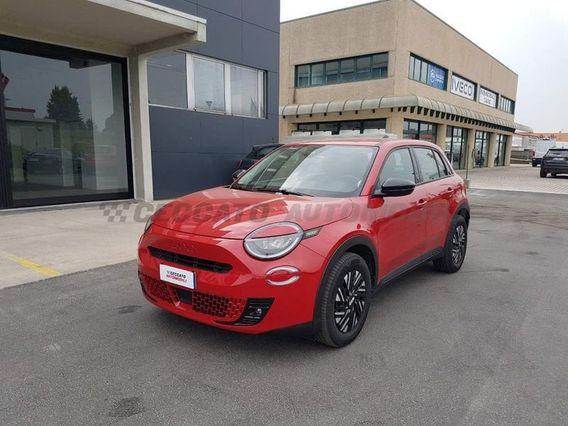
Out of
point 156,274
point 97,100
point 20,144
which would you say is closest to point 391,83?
point 97,100

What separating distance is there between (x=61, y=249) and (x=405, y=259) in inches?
187

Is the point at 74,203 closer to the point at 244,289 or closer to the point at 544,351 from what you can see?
the point at 244,289

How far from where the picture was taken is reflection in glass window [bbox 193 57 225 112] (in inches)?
463

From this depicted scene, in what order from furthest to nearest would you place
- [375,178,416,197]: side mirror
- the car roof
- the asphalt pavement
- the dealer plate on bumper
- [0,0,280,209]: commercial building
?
[0,0,280,209]: commercial building < the car roof < [375,178,416,197]: side mirror < the dealer plate on bumper < the asphalt pavement

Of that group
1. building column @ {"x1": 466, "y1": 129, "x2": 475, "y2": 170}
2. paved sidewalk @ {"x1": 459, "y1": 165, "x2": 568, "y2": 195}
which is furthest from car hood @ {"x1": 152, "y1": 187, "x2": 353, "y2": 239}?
building column @ {"x1": 466, "y1": 129, "x2": 475, "y2": 170}

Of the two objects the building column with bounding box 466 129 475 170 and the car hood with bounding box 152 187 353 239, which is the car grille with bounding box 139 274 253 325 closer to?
the car hood with bounding box 152 187 353 239

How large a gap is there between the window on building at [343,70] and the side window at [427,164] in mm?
18237

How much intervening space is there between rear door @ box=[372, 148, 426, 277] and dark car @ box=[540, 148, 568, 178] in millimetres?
24537

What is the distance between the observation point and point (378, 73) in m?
22.4

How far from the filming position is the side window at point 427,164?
486cm

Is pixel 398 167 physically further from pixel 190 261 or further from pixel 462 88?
pixel 462 88

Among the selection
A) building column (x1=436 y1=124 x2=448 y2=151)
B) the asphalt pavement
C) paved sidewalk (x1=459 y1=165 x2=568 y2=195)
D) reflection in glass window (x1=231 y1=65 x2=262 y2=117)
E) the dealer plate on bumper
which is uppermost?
reflection in glass window (x1=231 y1=65 x2=262 y2=117)

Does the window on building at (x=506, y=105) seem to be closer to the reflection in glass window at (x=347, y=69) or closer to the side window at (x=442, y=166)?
the reflection in glass window at (x=347, y=69)

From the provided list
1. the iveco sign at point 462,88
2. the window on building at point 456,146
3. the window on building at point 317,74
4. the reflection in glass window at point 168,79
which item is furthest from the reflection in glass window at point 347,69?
the reflection in glass window at point 168,79
